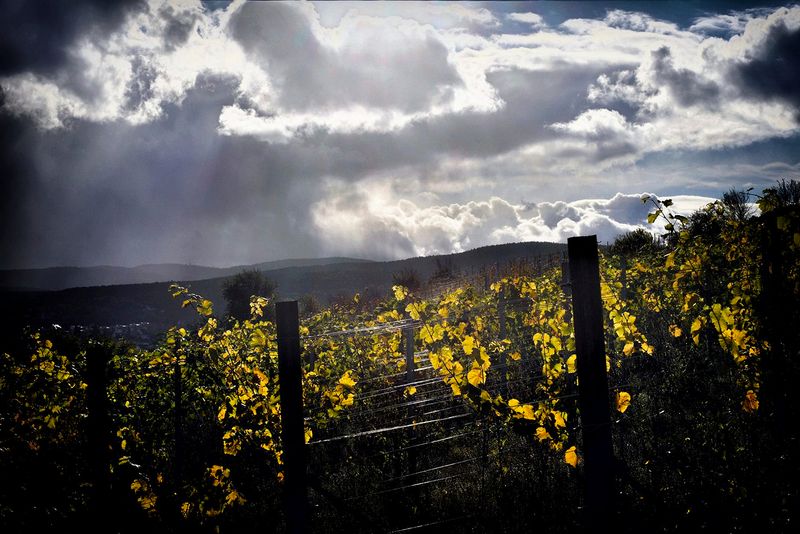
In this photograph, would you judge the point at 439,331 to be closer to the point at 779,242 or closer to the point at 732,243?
the point at 779,242

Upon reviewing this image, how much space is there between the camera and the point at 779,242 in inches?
163

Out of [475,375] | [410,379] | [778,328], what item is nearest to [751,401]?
[778,328]

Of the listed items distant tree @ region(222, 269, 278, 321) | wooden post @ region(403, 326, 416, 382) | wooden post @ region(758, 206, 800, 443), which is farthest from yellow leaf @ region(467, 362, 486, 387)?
distant tree @ region(222, 269, 278, 321)

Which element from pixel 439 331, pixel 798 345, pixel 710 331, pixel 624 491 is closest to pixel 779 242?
pixel 798 345

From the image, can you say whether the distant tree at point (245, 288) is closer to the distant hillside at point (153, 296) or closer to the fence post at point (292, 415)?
the distant hillside at point (153, 296)

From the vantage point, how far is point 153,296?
54.6m

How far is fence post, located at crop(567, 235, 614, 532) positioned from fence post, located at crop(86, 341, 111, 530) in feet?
11.8

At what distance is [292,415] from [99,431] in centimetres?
227

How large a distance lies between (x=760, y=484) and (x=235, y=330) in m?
5.64

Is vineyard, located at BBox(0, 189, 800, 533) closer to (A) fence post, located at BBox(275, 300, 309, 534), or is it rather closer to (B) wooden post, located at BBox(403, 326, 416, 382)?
(A) fence post, located at BBox(275, 300, 309, 534)

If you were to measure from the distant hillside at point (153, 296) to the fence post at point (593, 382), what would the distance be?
26.9 m

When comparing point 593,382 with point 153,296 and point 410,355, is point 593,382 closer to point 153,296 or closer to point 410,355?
point 410,355

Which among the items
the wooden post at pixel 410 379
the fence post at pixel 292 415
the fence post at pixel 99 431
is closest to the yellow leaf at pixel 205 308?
the fence post at pixel 99 431

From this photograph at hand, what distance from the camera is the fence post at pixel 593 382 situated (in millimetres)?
2758
